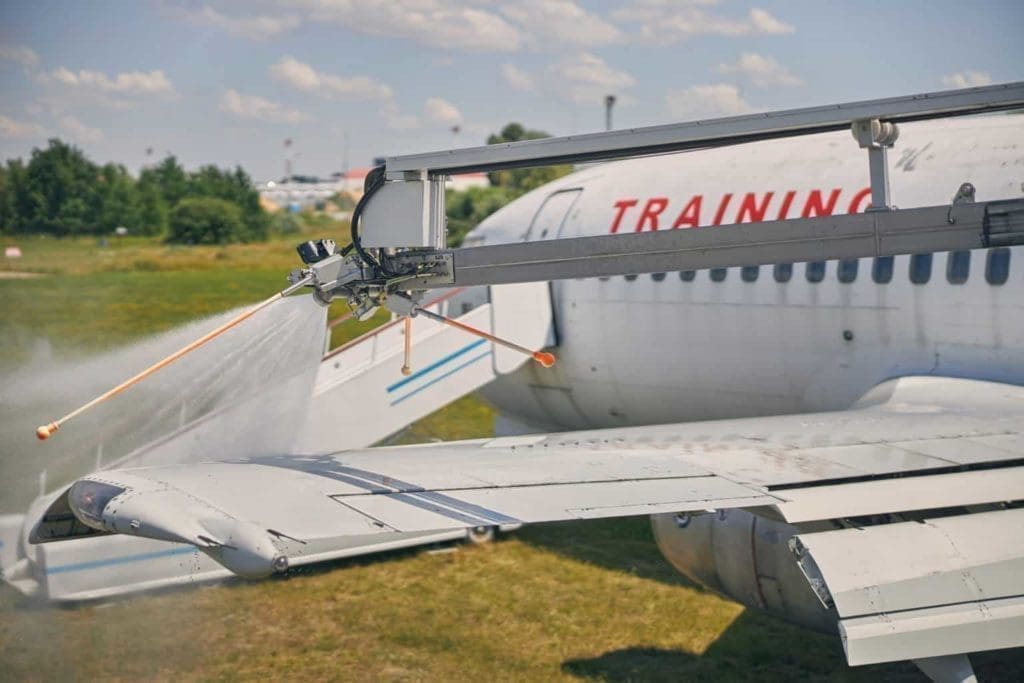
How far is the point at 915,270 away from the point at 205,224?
36115 mm

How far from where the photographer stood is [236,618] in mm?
11008

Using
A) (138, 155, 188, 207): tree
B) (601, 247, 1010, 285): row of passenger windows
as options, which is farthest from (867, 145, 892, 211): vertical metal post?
(138, 155, 188, 207): tree

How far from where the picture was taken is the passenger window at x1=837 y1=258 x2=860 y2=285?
1048 cm

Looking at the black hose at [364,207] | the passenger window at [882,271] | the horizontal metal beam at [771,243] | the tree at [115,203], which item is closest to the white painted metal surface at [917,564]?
the horizontal metal beam at [771,243]

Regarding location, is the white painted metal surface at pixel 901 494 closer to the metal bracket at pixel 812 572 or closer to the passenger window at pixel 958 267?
the metal bracket at pixel 812 572

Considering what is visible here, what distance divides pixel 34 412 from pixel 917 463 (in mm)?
8152

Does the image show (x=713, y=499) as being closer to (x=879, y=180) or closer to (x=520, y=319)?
(x=879, y=180)

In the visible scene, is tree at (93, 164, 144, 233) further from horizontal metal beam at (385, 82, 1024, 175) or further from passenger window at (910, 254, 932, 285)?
horizontal metal beam at (385, 82, 1024, 175)

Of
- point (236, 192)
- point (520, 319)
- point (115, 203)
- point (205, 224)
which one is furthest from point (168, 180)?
point (520, 319)

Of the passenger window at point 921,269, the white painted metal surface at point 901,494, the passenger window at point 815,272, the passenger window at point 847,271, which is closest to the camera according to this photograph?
the white painted metal surface at point 901,494

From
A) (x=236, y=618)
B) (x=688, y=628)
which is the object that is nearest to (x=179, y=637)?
(x=236, y=618)

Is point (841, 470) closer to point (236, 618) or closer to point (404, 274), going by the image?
point (404, 274)

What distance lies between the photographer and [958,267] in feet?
32.0

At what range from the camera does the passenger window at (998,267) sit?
946 cm
